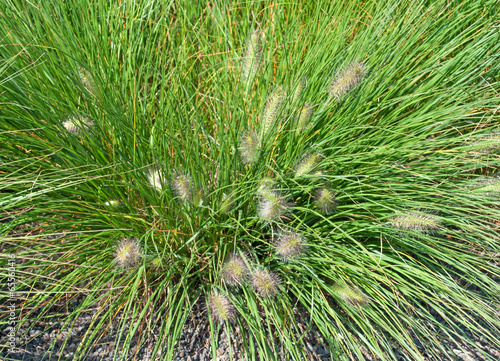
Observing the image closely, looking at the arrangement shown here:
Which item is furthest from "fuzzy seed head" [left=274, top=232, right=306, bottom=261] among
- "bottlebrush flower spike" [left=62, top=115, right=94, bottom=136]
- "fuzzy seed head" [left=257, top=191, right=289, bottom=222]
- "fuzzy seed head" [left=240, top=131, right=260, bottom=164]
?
"bottlebrush flower spike" [left=62, top=115, right=94, bottom=136]

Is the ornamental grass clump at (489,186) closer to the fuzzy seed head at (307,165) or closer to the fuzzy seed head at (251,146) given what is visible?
the fuzzy seed head at (307,165)

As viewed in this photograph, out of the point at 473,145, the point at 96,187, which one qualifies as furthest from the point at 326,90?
the point at 96,187

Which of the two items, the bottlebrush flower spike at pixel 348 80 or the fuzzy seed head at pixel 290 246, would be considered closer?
the fuzzy seed head at pixel 290 246

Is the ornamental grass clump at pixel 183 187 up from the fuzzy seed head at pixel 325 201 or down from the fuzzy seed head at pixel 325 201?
up

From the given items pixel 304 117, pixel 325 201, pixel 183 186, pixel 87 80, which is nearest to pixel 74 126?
pixel 87 80

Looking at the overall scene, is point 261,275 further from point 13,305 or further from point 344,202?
point 13,305

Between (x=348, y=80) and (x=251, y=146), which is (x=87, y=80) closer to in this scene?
(x=251, y=146)

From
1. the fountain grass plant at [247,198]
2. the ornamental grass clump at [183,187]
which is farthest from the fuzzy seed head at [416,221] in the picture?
the ornamental grass clump at [183,187]
